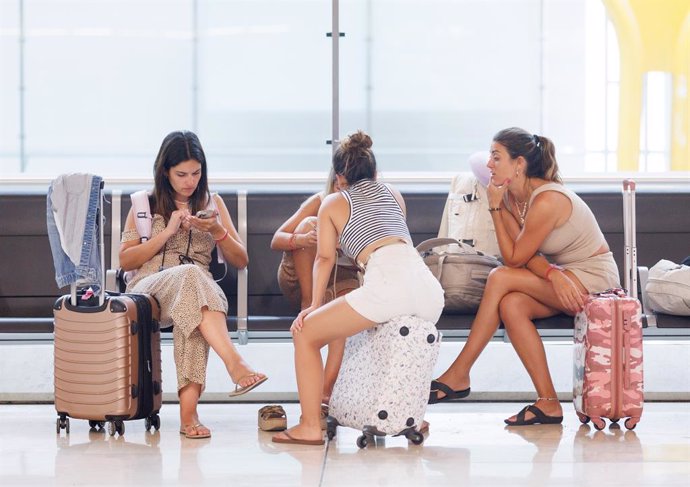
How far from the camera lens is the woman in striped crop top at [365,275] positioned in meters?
3.79

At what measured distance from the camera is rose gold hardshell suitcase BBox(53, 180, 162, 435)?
3.98 metres

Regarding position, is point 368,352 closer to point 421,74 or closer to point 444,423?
point 444,423

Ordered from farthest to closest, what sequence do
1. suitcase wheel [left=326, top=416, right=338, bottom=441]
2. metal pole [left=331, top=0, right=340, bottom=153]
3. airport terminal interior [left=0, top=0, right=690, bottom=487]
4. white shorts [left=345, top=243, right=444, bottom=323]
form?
airport terminal interior [left=0, top=0, right=690, bottom=487] → metal pole [left=331, top=0, right=340, bottom=153] → suitcase wheel [left=326, top=416, right=338, bottom=441] → white shorts [left=345, top=243, right=444, bottom=323]

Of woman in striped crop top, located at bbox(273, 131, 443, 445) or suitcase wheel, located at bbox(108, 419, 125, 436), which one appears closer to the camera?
woman in striped crop top, located at bbox(273, 131, 443, 445)

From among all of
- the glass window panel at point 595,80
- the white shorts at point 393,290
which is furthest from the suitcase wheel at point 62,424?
the glass window panel at point 595,80

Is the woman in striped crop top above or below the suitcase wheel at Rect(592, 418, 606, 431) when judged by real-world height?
above

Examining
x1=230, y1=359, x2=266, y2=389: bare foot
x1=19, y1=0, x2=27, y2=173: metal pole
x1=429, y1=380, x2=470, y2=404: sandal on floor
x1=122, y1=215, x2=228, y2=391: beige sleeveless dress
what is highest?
x1=19, y1=0, x2=27, y2=173: metal pole

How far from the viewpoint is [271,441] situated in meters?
3.97

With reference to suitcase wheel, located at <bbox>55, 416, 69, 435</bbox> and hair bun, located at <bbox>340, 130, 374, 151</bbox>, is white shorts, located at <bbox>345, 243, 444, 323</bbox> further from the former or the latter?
suitcase wheel, located at <bbox>55, 416, 69, 435</bbox>

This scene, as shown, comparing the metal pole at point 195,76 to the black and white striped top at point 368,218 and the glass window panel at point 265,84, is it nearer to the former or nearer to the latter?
the glass window panel at point 265,84

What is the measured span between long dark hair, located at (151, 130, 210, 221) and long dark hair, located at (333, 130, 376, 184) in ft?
2.31

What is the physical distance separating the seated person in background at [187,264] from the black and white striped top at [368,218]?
1.94 ft

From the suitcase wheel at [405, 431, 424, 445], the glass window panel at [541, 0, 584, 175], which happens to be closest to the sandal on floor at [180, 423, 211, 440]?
the suitcase wheel at [405, 431, 424, 445]

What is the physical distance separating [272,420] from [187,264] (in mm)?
707
